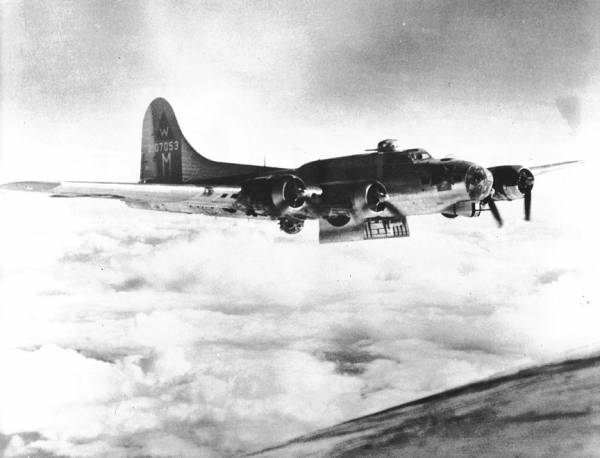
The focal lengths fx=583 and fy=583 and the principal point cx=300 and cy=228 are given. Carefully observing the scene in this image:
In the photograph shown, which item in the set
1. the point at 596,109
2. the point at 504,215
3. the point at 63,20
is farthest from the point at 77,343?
the point at 596,109

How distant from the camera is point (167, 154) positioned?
1267 cm

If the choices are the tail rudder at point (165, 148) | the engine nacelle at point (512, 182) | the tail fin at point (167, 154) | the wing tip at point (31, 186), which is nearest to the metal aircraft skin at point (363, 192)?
the engine nacelle at point (512, 182)

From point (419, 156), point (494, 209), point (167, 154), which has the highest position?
point (167, 154)

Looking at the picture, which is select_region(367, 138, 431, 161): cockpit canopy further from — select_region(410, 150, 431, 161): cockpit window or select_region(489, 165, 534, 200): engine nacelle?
select_region(489, 165, 534, 200): engine nacelle

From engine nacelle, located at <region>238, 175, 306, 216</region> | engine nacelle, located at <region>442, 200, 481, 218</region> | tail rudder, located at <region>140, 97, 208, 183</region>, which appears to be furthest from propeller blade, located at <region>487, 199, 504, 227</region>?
tail rudder, located at <region>140, 97, 208, 183</region>

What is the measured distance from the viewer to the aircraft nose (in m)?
9.27

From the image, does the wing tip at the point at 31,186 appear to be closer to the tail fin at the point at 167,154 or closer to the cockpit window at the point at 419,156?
the tail fin at the point at 167,154

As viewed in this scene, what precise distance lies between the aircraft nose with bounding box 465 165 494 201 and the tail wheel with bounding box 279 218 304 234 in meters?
2.99

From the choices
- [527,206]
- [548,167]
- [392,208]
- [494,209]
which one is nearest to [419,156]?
[392,208]

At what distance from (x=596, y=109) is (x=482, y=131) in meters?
2.04

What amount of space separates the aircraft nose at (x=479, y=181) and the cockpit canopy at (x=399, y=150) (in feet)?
2.98

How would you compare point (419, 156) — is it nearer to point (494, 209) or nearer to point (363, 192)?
point (363, 192)

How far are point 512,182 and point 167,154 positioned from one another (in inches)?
280

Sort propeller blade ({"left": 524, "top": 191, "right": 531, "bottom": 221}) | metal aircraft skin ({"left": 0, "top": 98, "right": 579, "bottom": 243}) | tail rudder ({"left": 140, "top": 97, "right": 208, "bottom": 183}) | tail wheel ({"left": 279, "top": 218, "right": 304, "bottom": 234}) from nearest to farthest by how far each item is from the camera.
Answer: metal aircraft skin ({"left": 0, "top": 98, "right": 579, "bottom": 243}), propeller blade ({"left": 524, "top": 191, "right": 531, "bottom": 221}), tail wheel ({"left": 279, "top": 218, "right": 304, "bottom": 234}), tail rudder ({"left": 140, "top": 97, "right": 208, "bottom": 183})
